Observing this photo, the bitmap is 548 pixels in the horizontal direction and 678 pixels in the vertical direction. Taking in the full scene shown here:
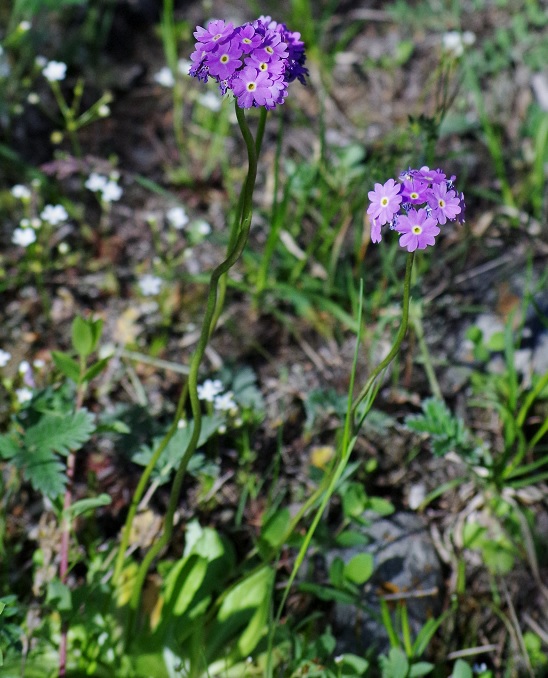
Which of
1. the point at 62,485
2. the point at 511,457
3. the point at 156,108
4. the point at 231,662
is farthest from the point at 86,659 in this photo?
the point at 156,108

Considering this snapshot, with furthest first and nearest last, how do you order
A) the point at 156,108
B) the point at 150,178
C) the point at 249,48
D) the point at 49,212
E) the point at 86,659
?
1. the point at 156,108
2. the point at 150,178
3. the point at 49,212
4. the point at 86,659
5. the point at 249,48

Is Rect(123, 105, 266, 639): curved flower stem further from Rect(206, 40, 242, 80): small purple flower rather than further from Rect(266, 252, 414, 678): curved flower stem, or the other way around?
Rect(266, 252, 414, 678): curved flower stem

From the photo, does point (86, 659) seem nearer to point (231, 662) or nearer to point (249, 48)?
point (231, 662)

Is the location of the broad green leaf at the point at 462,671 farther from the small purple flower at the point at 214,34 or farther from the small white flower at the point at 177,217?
the small white flower at the point at 177,217

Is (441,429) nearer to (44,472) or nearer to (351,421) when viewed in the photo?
(351,421)

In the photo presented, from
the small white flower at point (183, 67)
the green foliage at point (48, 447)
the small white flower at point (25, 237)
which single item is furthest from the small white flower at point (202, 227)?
the green foliage at point (48, 447)

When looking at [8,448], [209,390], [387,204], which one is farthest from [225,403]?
[387,204]
